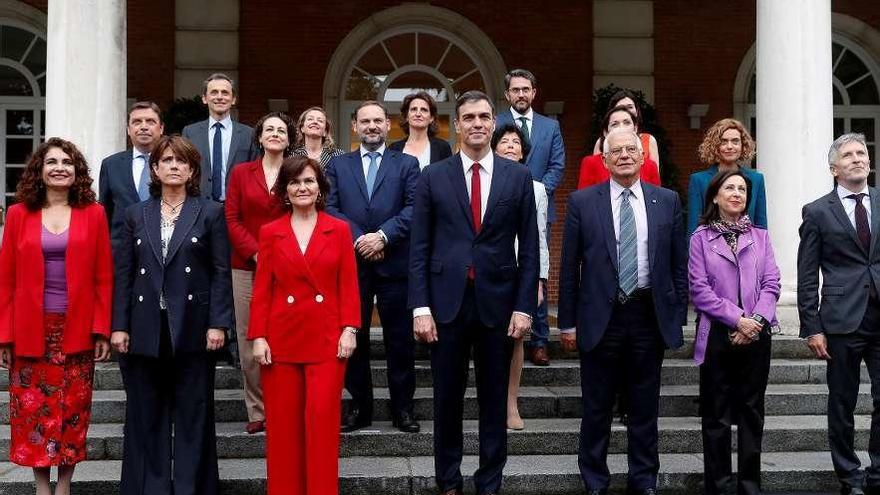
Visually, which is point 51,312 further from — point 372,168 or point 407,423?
point 407,423

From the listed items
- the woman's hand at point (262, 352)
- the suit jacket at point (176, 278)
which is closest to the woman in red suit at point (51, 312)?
the suit jacket at point (176, 278)

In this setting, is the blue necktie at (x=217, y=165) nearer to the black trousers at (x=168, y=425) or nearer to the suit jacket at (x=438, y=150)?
the suit jacket at (x=438, y=150)

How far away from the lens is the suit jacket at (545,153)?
641 centimetres

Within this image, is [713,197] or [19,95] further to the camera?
[19,95]

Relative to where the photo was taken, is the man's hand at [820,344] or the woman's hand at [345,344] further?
the man's hand at [820,344]

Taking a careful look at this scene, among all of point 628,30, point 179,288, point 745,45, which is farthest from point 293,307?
point 745,45

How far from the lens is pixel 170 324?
456 centimetres

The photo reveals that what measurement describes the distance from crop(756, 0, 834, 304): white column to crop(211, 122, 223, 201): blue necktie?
456cm

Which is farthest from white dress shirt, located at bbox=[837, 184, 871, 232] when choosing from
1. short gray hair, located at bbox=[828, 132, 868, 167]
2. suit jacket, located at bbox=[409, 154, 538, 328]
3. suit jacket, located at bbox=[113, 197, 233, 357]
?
suit jacket, located at bbox=[113, 197, 233, 357]

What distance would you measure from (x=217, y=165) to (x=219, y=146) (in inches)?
5.1

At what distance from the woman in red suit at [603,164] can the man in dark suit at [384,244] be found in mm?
1228

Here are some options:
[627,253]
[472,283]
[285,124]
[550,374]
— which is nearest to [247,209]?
[285,124]

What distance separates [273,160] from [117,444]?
2.02 metres

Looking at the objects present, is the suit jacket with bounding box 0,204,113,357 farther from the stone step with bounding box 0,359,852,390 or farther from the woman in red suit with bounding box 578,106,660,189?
the woman in red suit with bounding box 578,106,660,189
